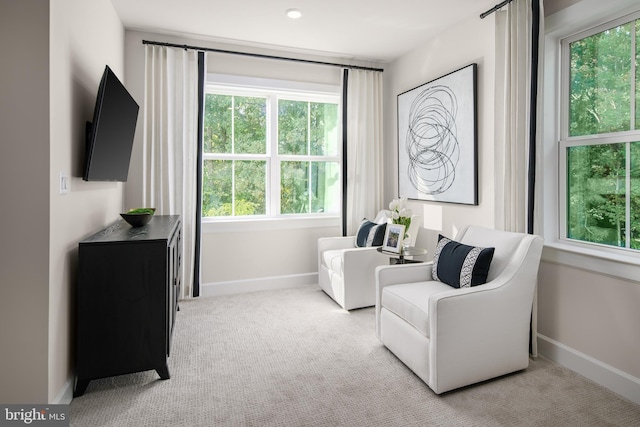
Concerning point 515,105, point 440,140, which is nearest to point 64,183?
point 515,105

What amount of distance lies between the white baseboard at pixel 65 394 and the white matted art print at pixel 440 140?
321 centimetres

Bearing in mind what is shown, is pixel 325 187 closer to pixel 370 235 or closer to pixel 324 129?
pixel 324 129

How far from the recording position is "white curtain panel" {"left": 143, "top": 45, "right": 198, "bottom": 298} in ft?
11.8

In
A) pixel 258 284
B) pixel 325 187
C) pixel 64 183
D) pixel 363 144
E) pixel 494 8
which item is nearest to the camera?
pixel 64 183

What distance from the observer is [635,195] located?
2170 millimetres

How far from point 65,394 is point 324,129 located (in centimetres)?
356

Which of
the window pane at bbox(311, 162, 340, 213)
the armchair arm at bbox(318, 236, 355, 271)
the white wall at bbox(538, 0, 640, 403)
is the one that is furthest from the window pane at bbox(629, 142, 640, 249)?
the window pane at bbox(311, 162, 340, 213)

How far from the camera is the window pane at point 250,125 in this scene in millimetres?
4105

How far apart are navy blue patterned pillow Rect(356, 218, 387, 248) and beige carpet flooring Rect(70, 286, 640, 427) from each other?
109cm

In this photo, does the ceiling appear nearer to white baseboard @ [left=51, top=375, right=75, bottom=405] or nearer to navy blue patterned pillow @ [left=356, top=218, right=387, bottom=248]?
navy blue patterned pillow @ [left=356, top=218, right=387, bottom=248]

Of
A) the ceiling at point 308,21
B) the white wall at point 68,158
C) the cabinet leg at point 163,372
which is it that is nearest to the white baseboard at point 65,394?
the white wall at point 68,158

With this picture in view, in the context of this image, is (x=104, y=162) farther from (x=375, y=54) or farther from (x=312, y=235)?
(x=375, y=54)

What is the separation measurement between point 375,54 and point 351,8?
123 centimetres
